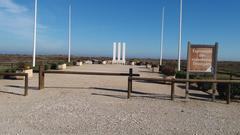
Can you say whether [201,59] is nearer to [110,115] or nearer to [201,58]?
[201,58]

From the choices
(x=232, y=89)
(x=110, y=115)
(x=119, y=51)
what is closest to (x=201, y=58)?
(x=232, y=89)

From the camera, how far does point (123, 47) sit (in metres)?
57.8

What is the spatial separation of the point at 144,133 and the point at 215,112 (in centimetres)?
356

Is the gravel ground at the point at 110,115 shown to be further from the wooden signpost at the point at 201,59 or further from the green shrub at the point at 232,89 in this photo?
the wooden signpost at the point at 201,59

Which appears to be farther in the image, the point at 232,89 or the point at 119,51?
the point at 119,51

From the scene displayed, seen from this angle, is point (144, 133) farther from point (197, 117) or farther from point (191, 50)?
point (191, 50)

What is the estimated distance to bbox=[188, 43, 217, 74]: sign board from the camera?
11711mm

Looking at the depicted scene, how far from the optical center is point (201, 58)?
464 inches

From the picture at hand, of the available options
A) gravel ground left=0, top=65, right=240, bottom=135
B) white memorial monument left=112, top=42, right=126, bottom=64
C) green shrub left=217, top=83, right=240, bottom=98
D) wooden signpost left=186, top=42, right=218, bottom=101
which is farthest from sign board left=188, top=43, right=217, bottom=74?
white memorial monument left=112, top=42, right=126, bottom=64

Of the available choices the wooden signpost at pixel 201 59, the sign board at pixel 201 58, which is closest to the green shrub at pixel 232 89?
the wooden signpost at pixel 201 59

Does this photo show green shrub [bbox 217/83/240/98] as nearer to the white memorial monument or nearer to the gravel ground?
the gravel ground

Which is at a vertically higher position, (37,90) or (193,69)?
(193,69)

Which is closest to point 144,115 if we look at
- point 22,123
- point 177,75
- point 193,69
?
point 22,123

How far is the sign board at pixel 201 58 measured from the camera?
11.7 meters
